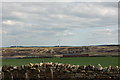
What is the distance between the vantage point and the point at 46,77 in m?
25.1

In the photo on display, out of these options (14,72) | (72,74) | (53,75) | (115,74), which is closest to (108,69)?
(115,74)

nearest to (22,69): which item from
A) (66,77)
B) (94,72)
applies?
(66,77)

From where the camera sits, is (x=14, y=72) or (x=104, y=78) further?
(x=14, y=72)

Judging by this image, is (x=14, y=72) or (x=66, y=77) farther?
(x=14, y=72)

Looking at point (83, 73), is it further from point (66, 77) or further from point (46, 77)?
point (46, 77)

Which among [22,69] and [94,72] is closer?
[94,72]

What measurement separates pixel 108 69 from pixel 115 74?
110cm

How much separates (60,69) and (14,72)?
15.5ft

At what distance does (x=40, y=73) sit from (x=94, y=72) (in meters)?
5.13

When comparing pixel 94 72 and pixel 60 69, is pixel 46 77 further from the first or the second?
pixel 94 72

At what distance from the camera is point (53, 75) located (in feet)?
82.5

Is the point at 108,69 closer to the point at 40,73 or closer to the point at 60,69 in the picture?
the point at 60,69

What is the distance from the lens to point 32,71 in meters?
26.1

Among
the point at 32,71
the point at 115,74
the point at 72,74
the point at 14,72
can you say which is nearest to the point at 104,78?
the point at 115,74
